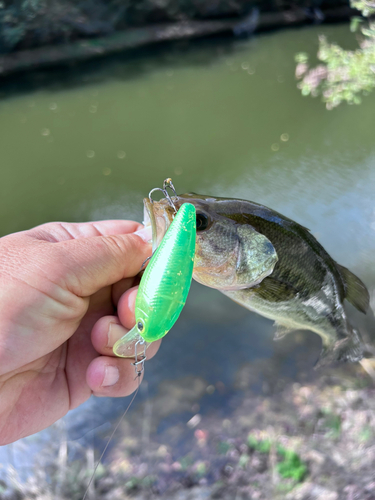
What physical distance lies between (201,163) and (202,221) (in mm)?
4877

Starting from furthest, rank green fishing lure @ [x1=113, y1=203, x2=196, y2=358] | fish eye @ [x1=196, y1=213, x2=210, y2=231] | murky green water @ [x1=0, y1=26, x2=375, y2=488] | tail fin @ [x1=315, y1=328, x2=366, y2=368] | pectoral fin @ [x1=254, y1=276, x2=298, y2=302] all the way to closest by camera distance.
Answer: murky green water @ [x1=0, y1=26, x2=375, y2=488] → tail fin @ [x1=315, y1=328, x2=366, y2=368] → pectoral fin @ [x1=254, y1=276, x2=298, y2=302] → fish eye @ [x1=196, y1=213, x2=210, y2=231] → green fishing lure @ [x1=113, y1=203, x2=196, y2=358]

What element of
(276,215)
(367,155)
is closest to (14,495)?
(276,215)

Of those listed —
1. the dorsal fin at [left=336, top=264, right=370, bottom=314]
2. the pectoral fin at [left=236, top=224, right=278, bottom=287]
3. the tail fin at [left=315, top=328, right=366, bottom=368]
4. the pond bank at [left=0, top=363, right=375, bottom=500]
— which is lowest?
the pond bank at [left=0, top=363, right=375, bottom=500]

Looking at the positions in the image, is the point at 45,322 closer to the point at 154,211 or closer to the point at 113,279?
the point at 113,279

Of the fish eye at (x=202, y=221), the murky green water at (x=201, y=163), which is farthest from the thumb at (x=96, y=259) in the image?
the murky green water at (x=201, y=163)

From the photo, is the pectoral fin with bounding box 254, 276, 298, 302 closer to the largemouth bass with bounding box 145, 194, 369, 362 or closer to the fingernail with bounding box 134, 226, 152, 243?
the largemouth bass with bounding box 145, 194, 369, 362

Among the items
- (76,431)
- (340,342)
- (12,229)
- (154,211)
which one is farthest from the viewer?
(12,229)

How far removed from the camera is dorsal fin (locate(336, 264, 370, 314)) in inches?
65.6

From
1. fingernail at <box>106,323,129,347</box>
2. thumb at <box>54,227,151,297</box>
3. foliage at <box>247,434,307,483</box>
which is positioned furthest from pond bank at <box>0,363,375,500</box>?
thumb at <box>54,227,151,297</box>

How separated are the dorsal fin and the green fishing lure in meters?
0.96

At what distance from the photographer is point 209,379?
335 cm

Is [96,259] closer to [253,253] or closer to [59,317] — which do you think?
[59,317]

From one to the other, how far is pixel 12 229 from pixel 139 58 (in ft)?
27.0

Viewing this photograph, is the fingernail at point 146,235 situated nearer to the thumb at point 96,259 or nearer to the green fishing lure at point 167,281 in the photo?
the thumb at point 96,259
